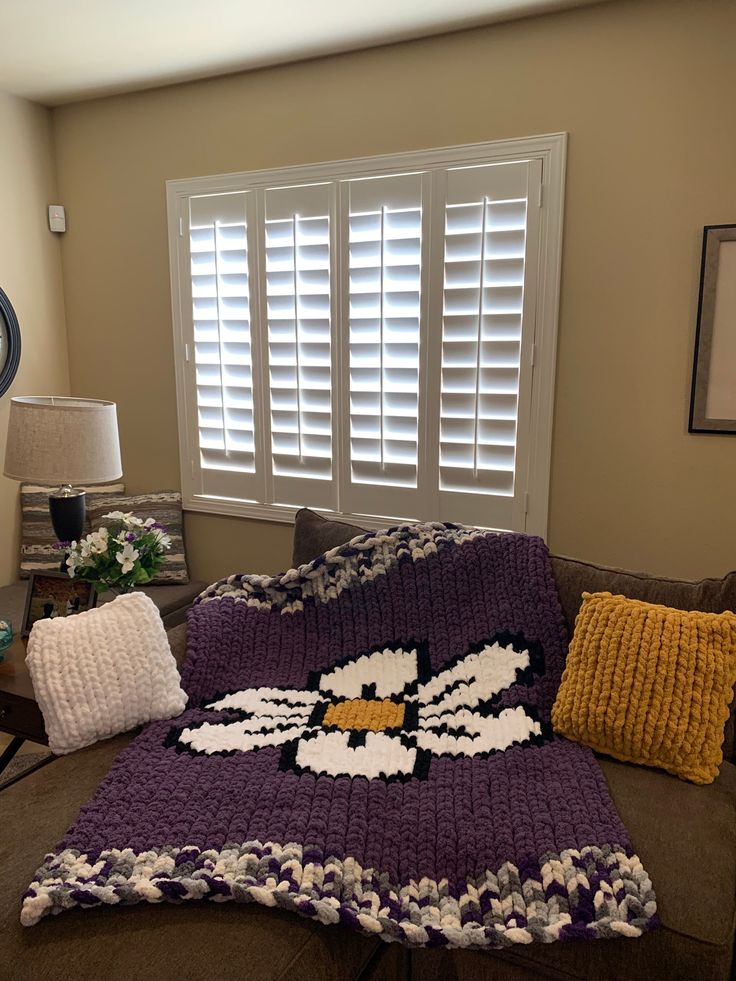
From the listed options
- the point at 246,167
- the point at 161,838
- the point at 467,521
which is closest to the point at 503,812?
the point at 161,838

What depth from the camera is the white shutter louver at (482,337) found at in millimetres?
2557

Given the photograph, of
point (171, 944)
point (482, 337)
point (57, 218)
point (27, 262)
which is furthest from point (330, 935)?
point (57, 218)

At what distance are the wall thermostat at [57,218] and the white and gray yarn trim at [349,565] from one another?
234 cm

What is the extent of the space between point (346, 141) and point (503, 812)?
242 centimetres

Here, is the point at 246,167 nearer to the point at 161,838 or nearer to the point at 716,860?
the point at 161,838

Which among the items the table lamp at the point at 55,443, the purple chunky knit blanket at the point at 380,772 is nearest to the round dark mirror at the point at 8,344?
the table lamp at the point at 55,443

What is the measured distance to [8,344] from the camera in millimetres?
3264

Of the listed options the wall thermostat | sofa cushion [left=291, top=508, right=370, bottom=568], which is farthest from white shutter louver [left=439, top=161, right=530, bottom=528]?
the wall thermostat

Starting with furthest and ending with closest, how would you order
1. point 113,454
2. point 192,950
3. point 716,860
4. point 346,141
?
1. point 346,141
2. point 113,454
3. point 716,860
4. point 192,950

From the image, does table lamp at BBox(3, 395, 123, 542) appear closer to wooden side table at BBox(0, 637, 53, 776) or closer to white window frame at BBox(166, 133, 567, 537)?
wooden side table at BBox(0, 637, 53, 776)

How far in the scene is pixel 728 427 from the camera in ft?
7.75

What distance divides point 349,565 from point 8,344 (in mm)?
2170

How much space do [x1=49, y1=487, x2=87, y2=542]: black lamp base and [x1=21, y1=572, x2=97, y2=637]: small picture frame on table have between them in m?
0.17

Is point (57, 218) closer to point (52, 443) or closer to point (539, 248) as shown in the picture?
point (52, 443)
